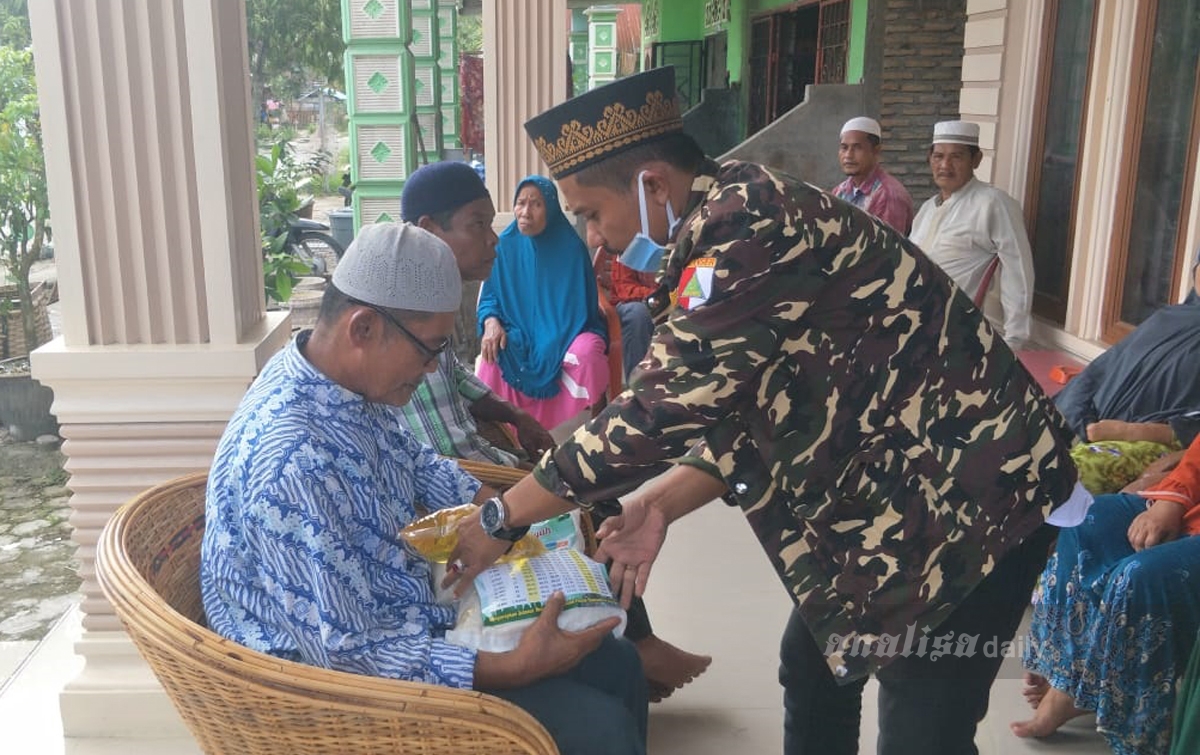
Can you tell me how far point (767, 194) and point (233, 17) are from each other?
180cm

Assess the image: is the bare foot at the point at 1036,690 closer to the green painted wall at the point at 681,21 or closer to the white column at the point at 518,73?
the white column at the point at 518,73

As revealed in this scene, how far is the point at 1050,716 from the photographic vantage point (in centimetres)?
260

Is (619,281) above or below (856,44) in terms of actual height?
below

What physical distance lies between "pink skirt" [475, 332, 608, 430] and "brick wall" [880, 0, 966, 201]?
16.6 feet

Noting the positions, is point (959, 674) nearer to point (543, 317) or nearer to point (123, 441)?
point (123, 441)

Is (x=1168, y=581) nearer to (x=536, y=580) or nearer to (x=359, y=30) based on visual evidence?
(x=536, y=580)

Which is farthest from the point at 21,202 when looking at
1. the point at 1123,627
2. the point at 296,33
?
the point at 296,33

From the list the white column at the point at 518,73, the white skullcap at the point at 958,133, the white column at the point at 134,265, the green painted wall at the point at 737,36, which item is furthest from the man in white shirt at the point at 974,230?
the green painted wall at the point at 737,36

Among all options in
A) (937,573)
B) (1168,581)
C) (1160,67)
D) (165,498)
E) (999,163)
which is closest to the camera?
(937,573)

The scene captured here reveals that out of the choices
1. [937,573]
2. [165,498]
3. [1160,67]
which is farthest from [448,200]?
[1160,67]

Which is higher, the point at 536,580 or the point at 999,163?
the point at 999,163

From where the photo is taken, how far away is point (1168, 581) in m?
2.31

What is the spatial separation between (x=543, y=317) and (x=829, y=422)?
2.84 metres

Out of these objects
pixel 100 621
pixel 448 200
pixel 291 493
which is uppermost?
pixel 448 200
